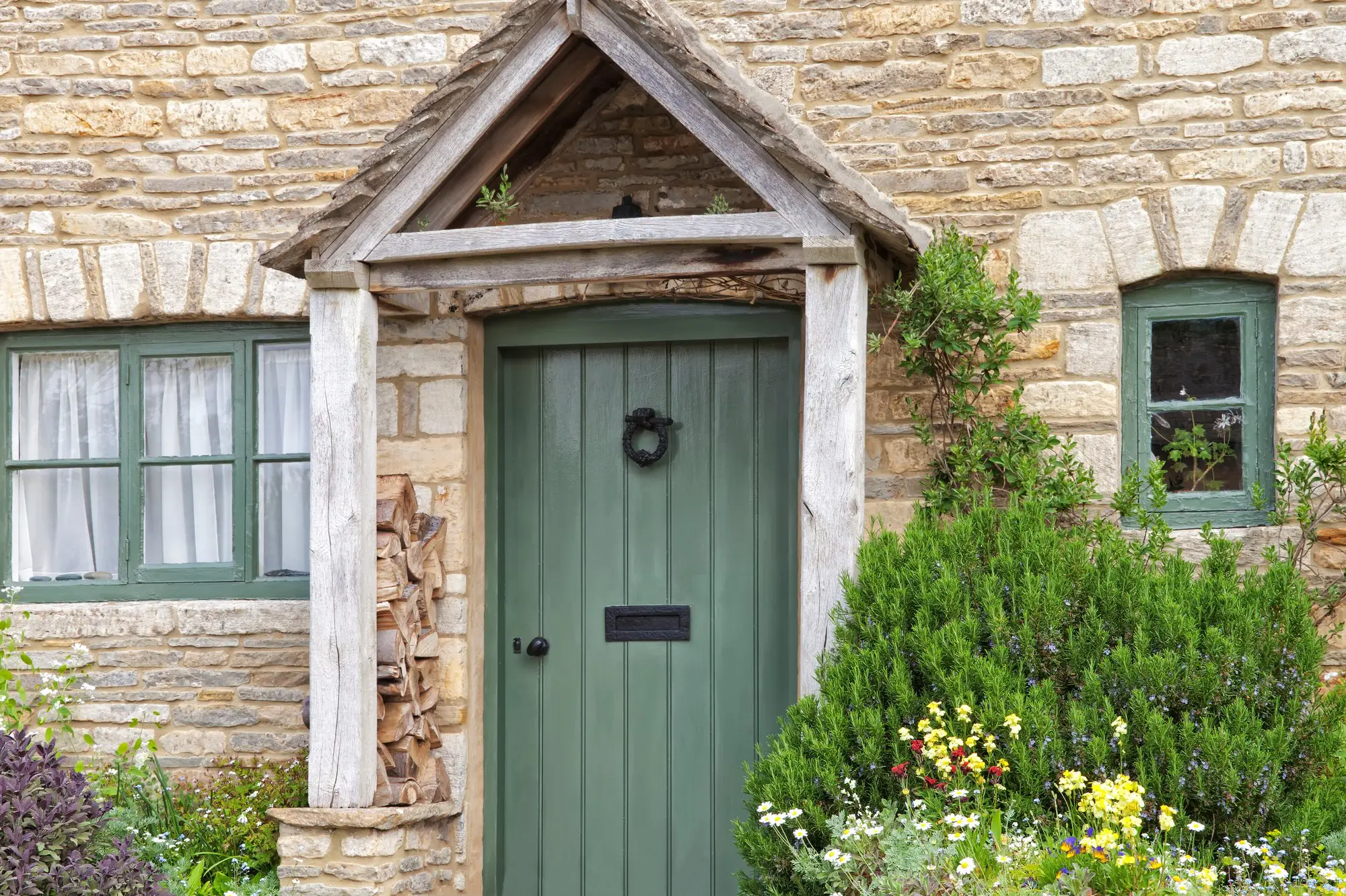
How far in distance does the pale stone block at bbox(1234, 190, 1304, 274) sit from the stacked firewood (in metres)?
3.24

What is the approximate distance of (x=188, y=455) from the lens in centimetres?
564

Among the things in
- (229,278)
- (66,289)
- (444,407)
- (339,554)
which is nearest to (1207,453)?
(444,407)

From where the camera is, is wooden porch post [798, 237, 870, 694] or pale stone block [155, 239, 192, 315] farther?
pale stone block [155, 239, 192, 315]

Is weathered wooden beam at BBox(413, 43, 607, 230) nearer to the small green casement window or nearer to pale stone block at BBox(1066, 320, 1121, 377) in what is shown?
pale stone block at BBox(1066, 320, 1121, 377)

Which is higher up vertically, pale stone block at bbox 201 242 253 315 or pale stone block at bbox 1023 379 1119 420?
pale stone block at bbox 201 242 253 315

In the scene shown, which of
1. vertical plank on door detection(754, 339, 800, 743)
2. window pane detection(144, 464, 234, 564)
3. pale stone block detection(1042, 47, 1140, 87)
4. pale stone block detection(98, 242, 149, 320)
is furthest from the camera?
window pane detection(144, 464, 234, 564)

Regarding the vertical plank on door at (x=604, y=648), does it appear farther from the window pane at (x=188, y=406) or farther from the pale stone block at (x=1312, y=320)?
the pale stone block at (x=1312, y=320)

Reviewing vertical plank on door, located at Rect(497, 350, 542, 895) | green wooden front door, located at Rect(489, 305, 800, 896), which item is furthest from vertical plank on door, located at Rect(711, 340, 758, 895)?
vertical plank on door, located at Rect(497, 350, 542, 895)

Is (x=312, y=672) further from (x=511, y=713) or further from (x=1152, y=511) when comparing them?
(x=1152, y=511)

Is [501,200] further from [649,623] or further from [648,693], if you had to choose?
[648,693]

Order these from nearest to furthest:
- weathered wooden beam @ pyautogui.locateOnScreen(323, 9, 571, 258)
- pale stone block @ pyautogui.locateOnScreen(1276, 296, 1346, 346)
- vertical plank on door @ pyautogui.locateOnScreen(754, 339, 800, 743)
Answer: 1. weathered wooden beam @ pyautogui.locateOnScreen(323, 9, 571, 258)
2. pale stone block @ pyautogui.locateOnScreen(1276, 296, 1346, 346)
3. vertical plank on door @ pyautogui.locateOnScreen(754, 339, 800, 743)

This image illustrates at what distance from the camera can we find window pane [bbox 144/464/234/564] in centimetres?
562

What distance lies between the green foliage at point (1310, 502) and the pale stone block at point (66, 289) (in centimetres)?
479

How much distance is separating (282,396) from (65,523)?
1.14 meters
